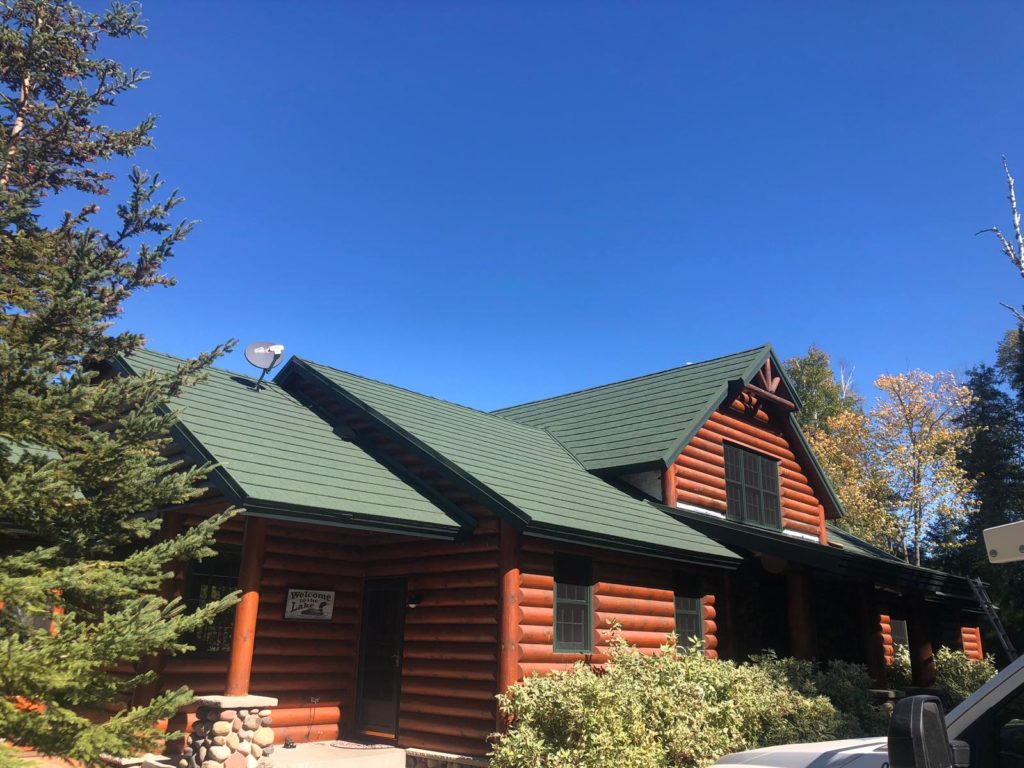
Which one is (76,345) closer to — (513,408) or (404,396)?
(404,396)

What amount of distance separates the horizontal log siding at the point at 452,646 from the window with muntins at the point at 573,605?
4.08ft

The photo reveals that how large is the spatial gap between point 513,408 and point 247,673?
1433 centimetres

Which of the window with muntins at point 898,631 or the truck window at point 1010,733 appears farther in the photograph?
the window with muntins at point 898,631

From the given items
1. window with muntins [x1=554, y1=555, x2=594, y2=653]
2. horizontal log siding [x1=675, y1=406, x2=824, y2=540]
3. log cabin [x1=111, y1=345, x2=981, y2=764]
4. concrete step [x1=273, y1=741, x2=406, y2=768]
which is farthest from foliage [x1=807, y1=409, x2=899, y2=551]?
concrete step [x1=273, y1=741, x2=406, y2=768]

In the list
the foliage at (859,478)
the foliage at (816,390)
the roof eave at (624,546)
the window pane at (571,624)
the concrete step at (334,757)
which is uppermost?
the foliage at (816,390)

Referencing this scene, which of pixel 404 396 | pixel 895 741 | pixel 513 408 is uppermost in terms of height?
pixel 513 408

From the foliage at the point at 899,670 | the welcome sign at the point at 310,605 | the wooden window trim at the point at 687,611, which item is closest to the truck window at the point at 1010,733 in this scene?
the welcome sign at the point at 310,605

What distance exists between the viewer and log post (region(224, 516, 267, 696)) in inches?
369

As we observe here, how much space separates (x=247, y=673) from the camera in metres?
9.47

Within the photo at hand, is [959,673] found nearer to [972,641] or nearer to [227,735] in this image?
[972,641]

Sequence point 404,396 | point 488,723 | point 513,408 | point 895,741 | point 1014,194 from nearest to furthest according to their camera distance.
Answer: point 895,741 → point 488,723 → point 404,396 → point 1014,194 → point 513,408

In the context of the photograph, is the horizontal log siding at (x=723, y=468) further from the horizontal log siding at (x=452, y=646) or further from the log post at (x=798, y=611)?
the horizontal log siding at (x=452, y=646)

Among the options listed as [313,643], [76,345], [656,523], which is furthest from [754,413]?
[76,345]

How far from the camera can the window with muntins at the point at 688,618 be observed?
1420cm
